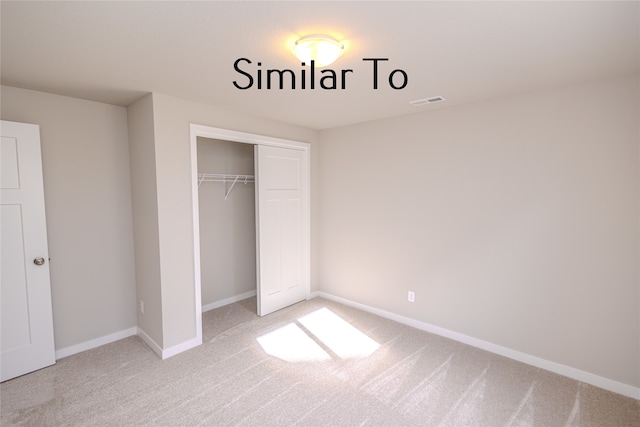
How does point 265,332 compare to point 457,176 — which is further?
point 265,332

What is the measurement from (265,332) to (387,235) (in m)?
1.74

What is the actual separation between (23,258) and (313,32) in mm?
2884

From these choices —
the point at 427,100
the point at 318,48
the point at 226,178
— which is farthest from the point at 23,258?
the point at 427,100

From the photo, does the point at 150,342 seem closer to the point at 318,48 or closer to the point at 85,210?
the point at 85,210

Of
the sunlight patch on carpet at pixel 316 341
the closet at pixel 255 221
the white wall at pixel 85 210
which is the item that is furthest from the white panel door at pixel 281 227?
the white wall at pixel 85 210

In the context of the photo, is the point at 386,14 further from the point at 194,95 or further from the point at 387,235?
the point at 387,235

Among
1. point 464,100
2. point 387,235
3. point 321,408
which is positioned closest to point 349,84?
point 464,100

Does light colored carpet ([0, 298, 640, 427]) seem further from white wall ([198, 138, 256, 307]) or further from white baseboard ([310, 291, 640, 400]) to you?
white wall ([198, 138, 256, 307])

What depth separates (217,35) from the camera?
1.72m

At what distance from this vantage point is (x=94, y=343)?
3.11 m

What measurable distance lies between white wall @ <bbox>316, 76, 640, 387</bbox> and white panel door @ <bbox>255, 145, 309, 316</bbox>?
78 cm

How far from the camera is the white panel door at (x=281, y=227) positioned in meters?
3.80

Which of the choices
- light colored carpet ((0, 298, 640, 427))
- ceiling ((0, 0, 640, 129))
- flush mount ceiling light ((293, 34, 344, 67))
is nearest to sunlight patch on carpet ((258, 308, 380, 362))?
light colored carpet ((0, 298, 640, 427))

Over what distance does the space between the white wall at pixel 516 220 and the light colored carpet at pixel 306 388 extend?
0.36 meters
